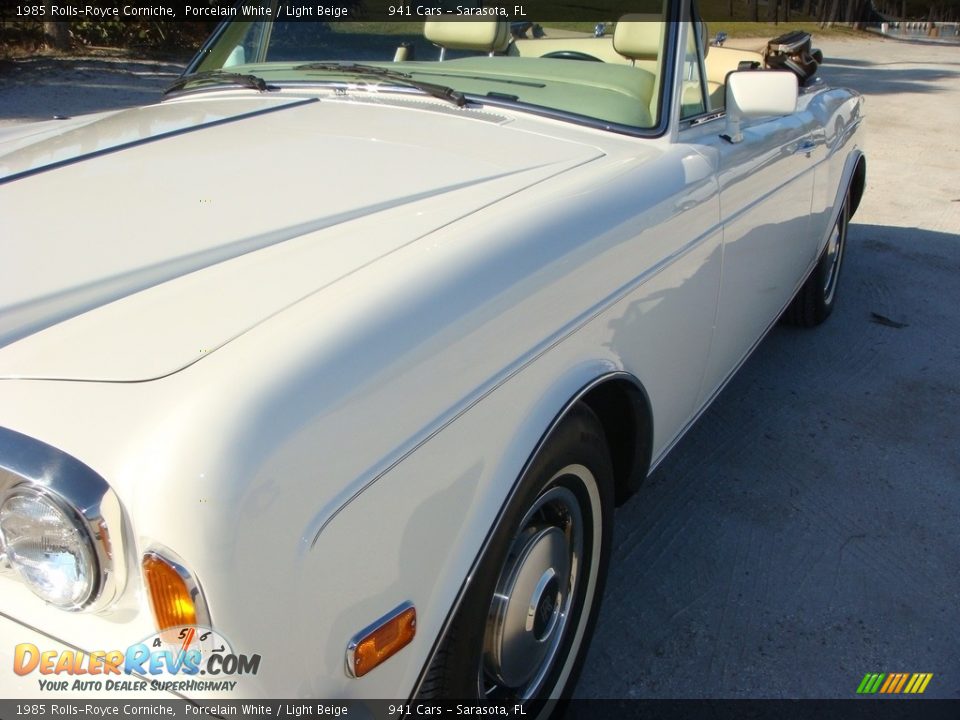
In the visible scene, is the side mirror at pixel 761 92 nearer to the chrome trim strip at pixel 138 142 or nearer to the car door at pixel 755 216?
the car door at pixel 755 216

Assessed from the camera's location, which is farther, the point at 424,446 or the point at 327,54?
the point at 327,54

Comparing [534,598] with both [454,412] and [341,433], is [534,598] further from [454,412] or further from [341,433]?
[341,433]

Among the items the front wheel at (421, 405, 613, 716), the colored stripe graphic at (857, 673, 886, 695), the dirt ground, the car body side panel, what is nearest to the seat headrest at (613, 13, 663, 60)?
the car body side panel

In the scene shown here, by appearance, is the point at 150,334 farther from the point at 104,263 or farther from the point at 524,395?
the point at 524,395

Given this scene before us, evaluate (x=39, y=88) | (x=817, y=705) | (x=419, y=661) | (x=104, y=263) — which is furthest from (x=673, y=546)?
(x=39, y=88)

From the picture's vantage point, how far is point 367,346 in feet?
4.30

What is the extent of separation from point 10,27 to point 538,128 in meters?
12.9

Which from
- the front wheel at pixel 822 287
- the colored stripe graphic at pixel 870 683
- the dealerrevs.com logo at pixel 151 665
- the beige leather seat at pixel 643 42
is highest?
the beige leather seat at pixel 643 42

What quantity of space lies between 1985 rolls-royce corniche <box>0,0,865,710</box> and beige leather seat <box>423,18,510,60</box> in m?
0.01

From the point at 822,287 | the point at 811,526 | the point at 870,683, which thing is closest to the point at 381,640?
the point at 870,683

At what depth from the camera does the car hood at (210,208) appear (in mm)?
1373

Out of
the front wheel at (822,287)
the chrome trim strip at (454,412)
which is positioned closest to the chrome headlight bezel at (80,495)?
the chrome trim strip at (454,412)

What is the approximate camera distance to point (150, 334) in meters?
1.34

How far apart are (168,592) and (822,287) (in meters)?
3.95
